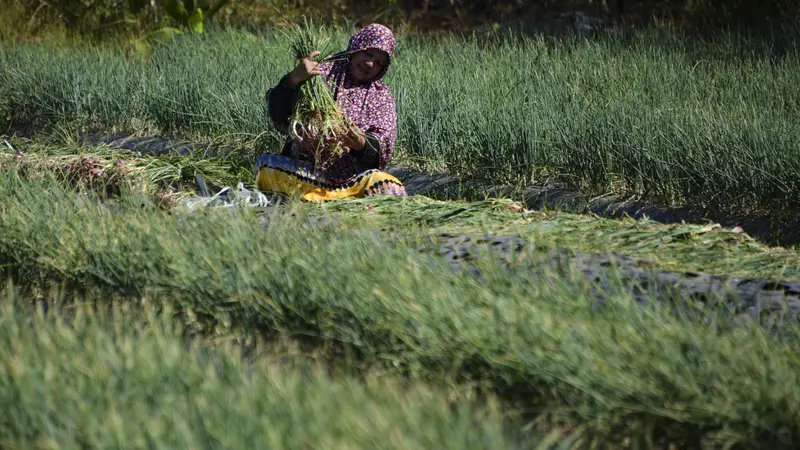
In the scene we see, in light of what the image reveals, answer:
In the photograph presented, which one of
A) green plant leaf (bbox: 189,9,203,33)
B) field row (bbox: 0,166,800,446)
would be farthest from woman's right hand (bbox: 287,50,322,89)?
green plant leaf (bbox: 189,9,203,33)

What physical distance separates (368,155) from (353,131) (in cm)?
16

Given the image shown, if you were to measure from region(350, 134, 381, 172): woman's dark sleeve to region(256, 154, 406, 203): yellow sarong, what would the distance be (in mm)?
98

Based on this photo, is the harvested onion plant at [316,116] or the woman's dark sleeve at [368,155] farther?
the woman's dark sleeve at [368,155]

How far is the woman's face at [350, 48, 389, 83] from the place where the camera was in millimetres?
4879

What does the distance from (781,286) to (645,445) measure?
919 mm

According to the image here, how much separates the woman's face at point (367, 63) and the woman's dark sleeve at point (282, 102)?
0.32 metres

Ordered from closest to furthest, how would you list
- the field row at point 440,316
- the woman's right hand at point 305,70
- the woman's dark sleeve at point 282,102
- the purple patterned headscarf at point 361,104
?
the field row at point 440,316
the woman's right hand at point 305,70
the woman's dark sleeve at point 282,102
the purple patterned headscarf at point 361,104

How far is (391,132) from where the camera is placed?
4965 millimetres

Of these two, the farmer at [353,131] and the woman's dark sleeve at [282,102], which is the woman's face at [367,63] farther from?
the woman's dark sleeve at [282,102]

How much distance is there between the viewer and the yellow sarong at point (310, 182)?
4.81 m

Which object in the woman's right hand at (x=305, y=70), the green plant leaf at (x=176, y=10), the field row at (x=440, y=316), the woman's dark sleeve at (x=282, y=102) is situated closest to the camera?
the field row at (x=440, y=316)

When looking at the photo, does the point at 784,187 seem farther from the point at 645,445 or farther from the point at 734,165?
the point at 645,445

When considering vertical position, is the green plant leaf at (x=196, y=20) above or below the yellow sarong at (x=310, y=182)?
above

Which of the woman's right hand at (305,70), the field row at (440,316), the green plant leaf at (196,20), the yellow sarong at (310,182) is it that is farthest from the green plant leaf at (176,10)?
the field row at (440,316)
